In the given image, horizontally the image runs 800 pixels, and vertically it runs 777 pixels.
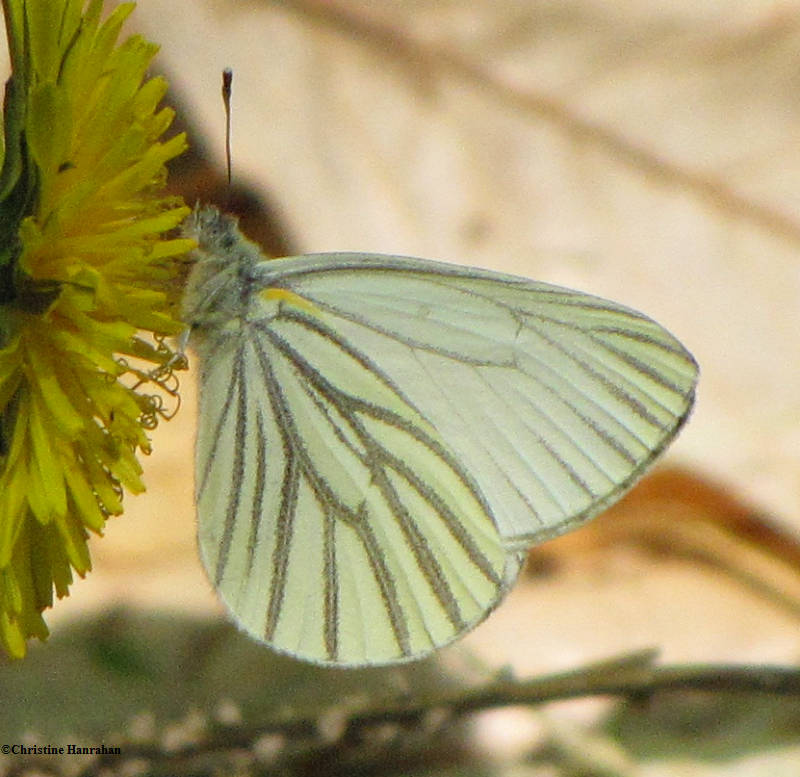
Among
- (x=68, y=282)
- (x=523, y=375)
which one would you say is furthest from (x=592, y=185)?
(x=68, y=282)

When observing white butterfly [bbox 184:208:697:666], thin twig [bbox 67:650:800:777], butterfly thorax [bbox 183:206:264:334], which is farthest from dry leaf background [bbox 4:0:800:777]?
butterfly thorax [bbox 183:206:264:334]

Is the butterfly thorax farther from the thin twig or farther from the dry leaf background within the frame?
the dry leaf background

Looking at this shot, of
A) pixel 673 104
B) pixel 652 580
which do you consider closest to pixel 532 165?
pixel 673 104

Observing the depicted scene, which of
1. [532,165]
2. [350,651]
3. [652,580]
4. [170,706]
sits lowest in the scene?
[350,651]

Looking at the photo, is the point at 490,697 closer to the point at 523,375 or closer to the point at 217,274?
the point at 523,375

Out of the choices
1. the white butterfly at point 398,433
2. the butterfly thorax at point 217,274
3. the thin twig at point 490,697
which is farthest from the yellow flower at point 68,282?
the thin twig at point 490,697

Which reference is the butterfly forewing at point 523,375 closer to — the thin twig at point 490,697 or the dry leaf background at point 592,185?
the thin twig at point 490,697

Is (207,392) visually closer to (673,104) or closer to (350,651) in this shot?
(350,651)
